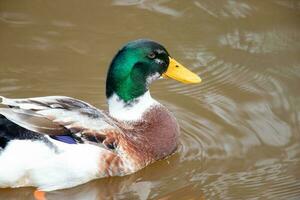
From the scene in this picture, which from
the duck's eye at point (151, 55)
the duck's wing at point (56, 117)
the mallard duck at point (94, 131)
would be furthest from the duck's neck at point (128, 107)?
the duck's eye at point (151, 55)

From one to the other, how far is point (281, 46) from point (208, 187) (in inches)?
101

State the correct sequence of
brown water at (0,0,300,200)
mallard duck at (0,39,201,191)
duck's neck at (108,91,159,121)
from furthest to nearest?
duck's neck at (108,91,159,121)
brown water at (0,0,300,200)
mallard duck at (0,39,201,191)

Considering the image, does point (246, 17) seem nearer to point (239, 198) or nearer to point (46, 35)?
point (46, 35)

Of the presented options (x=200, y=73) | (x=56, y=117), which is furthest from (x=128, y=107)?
(x=200, y=73)

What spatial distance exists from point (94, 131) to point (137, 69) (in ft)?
2.29

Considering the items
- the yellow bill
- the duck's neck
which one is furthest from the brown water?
the yellow bill

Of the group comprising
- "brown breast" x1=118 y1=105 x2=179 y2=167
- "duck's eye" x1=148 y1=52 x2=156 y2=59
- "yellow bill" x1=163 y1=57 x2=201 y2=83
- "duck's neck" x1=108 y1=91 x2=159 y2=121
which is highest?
"duck's eye" x1=148 y1=52 x2=156 y2=59

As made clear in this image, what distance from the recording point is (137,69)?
676 cm

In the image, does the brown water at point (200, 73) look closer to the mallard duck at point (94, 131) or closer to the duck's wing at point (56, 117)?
the mallard duck at point (94, 131)

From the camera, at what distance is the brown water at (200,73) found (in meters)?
6.63

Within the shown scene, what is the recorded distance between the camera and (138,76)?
22.3 ft

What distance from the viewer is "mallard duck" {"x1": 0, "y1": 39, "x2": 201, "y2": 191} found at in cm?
621

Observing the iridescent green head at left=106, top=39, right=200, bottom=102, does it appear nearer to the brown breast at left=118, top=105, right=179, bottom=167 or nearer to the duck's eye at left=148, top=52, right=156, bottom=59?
the duck's eye at left=148, top=52, right=156, bottom=59

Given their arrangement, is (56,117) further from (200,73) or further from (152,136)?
(200,73)
